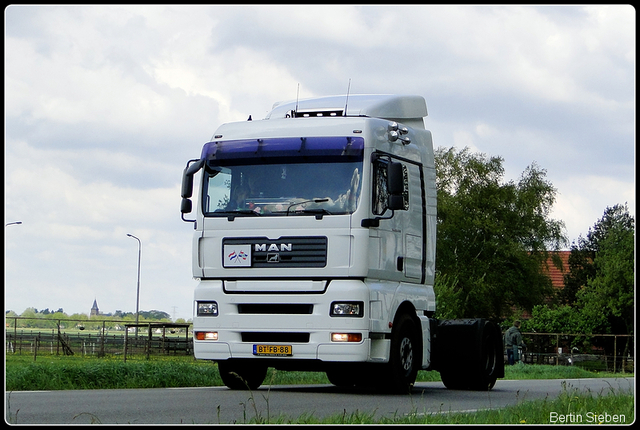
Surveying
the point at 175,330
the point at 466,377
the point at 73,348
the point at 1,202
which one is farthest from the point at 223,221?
the point at 73,348

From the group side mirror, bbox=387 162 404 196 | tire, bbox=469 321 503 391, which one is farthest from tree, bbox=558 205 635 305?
side mirror, bbox=387 162 404 196

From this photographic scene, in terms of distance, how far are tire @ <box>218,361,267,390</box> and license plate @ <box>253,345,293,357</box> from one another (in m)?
0.76

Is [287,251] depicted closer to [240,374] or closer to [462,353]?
[240,374]

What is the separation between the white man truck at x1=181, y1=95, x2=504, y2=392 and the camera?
1244 cm

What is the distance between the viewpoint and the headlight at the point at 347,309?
40.7 feet

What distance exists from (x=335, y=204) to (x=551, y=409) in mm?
4098

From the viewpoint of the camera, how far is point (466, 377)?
593 inches

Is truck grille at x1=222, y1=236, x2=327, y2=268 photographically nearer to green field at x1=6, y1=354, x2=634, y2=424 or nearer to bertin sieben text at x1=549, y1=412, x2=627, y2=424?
green field at x1=6, y1=354, x2=634, y2=424

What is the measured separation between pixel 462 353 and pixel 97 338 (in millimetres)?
28884

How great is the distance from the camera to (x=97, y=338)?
137 ft

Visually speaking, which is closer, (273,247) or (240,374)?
(273,247)

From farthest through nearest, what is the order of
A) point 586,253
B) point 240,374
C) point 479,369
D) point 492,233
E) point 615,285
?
point 586,253 < point 492,233 < point 615,285 < point 479,369 < point 240,374

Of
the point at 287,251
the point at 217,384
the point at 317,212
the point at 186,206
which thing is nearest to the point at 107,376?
the point at 217,384

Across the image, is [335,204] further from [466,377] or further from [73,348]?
[73,348]
